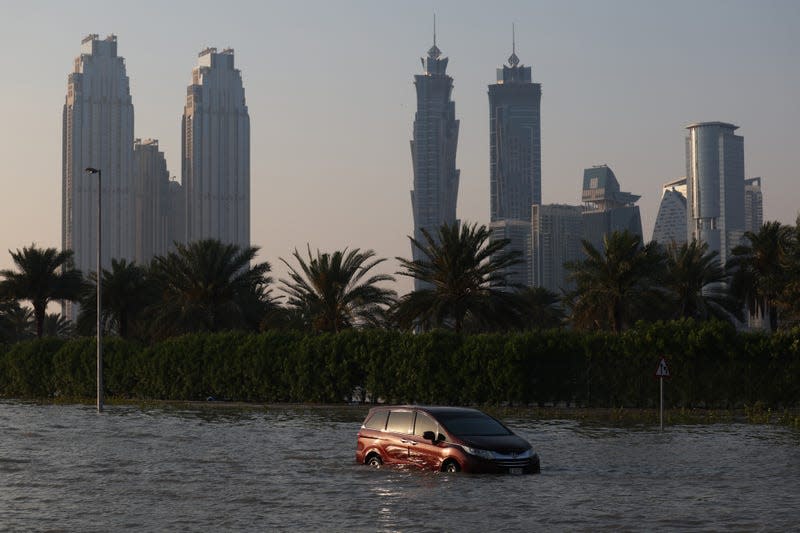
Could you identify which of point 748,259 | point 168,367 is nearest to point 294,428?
point 168,367

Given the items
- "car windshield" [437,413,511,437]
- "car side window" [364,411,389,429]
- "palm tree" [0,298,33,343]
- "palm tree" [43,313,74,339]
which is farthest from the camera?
"palm tree" [43,313,74,339]

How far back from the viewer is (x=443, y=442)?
22188 mm

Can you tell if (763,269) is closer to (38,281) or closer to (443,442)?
(38,281)

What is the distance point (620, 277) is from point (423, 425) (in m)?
36.7

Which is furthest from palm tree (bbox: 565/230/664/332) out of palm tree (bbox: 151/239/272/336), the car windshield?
the car windshield

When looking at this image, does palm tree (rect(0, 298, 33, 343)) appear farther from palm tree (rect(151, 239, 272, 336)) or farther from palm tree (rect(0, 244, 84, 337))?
palm tree (rect(151, 239, 272, 336))

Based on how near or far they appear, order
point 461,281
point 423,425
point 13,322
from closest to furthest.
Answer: point 423,425
point 461,281
point 13,322

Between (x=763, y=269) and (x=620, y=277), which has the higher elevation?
(x=763, y=269)

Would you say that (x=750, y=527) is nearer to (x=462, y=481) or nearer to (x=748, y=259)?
(x=462, y=481)

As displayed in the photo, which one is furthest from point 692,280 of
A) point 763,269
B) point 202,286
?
point 202,286

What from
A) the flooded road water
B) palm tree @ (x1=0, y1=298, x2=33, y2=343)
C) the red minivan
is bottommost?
the flooded road water

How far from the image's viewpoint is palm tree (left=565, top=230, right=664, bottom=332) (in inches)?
2275

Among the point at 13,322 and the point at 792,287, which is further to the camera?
the point at 13,322

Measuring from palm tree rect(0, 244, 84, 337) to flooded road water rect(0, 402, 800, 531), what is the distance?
118ft
